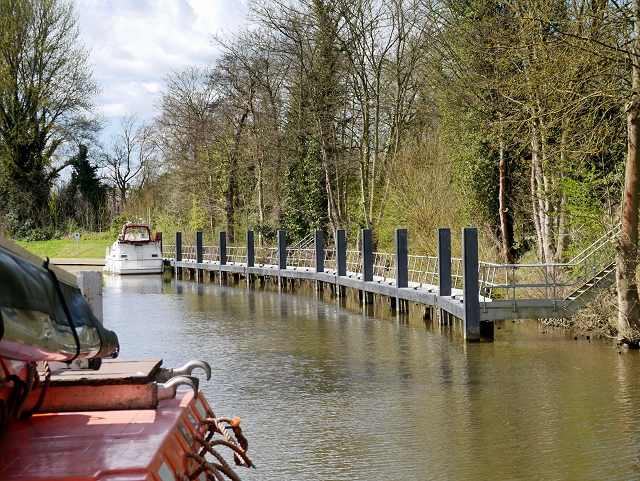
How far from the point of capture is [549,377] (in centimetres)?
1295

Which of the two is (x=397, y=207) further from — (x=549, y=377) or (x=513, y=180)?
(x=549, y=377)

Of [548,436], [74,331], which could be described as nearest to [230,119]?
[548,436]

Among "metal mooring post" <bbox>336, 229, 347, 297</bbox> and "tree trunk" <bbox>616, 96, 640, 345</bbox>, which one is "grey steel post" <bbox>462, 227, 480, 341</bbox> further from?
"metal mooring post" <bbox>336, 229, 347, 297</bbox>

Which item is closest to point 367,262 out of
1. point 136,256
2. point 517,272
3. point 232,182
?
point 517,272

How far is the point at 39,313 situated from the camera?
415 centimetres

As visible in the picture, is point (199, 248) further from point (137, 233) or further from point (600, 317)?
point (600, 317)

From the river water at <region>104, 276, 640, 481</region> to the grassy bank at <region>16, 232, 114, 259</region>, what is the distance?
30.6 meters

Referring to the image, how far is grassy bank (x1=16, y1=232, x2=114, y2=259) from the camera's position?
167 ft

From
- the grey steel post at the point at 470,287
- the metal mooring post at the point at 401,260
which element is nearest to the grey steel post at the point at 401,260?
the metal mooring post at the point at 401,260

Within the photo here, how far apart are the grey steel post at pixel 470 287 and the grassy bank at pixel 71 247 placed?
122 ft

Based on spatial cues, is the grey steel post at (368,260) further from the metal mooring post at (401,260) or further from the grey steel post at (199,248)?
the grey steel post at (199,248)

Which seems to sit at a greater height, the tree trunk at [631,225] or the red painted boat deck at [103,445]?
the tree trunk at [631,225]

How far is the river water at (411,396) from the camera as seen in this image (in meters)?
8.66

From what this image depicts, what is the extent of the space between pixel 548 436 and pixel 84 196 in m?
52.0
